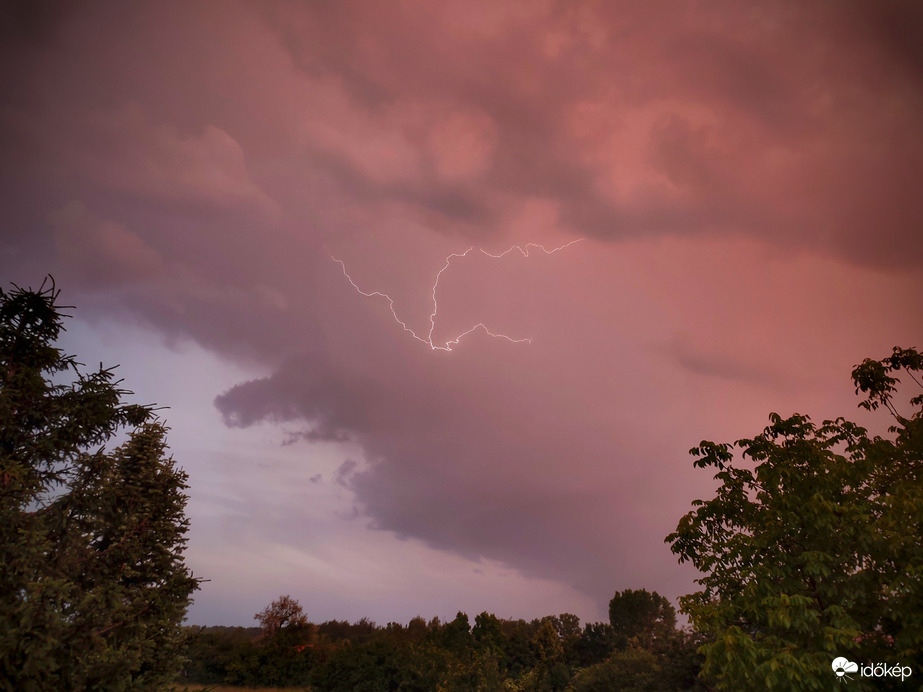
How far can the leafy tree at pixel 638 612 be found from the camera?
95.2m

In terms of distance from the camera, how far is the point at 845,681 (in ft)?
32.7

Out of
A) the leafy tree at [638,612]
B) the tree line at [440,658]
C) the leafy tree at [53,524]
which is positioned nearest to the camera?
the leafy tree at [53,524]

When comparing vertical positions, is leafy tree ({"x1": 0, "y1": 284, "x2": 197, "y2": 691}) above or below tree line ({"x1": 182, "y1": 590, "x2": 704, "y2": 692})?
above

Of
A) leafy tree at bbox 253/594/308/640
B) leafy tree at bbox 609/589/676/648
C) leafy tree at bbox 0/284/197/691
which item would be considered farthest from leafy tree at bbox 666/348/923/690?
leafy tree at bbox 609/589/676/648

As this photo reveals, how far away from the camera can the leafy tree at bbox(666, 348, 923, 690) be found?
33.3 feet

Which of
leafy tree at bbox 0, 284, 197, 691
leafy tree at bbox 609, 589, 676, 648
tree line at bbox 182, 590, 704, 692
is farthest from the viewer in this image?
leafy tree at bbox 609, 589, 676, 648

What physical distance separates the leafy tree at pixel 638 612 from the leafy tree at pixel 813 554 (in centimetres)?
9560

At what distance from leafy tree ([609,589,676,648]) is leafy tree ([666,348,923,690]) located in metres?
95.6

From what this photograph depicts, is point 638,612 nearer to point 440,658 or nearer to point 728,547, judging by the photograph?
point 440,658

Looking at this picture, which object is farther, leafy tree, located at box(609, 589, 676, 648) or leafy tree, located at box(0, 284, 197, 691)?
leafy tree, located at box(609, 589, 676, 648)

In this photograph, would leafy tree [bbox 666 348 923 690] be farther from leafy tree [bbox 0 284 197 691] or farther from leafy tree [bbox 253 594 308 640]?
leafy tree [bbox 253 594 308 640]

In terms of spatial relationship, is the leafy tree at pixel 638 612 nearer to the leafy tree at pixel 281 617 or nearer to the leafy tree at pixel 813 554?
the leafy tree at pixel 281 617

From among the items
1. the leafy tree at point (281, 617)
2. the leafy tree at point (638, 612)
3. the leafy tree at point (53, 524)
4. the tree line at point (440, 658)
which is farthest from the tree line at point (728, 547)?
the leafy tree at point (638, 612)

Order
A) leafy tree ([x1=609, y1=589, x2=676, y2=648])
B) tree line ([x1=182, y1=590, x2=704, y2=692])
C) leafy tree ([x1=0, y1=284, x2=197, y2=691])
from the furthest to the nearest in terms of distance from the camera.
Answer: leafy tree ([x1=609, y1=589, x2=676, y2=648]), tree line ([x1=182, y1=590, x2=704, y2=692]), leafy tree ([x1=0, y1=284, x2=197, y2=691])
